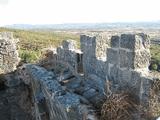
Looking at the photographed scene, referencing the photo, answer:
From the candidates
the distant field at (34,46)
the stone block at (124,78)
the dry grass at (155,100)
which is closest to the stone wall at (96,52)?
the stone block at (124,78)

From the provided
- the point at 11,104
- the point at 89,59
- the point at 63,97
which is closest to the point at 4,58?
the point at 11,104

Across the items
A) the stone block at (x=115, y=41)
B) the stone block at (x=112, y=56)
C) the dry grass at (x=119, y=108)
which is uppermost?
the stone block at (x=115, y=41)

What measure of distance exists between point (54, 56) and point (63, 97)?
5.71 meters

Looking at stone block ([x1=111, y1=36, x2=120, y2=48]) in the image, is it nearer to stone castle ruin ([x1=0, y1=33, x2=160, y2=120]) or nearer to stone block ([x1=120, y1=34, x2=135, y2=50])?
stone castle ruin ([x1=0, y1=33, x2=160, y2=120])

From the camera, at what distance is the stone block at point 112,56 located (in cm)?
613

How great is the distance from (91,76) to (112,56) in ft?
4.29

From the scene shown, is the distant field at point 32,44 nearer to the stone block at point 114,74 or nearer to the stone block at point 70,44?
the stone block at point 70,44

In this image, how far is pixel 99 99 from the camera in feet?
19.6

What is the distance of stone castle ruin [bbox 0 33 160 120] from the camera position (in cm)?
535

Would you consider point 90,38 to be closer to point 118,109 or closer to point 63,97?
point 63,97

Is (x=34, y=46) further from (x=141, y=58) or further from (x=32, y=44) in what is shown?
(x=141, y=58)

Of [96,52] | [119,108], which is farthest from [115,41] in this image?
[119,108]

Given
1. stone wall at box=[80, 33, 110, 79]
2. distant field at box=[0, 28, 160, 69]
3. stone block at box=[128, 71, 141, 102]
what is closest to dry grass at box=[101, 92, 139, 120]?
stone block at box=[128, 71, 141, 102]

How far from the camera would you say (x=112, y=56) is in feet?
20.6
